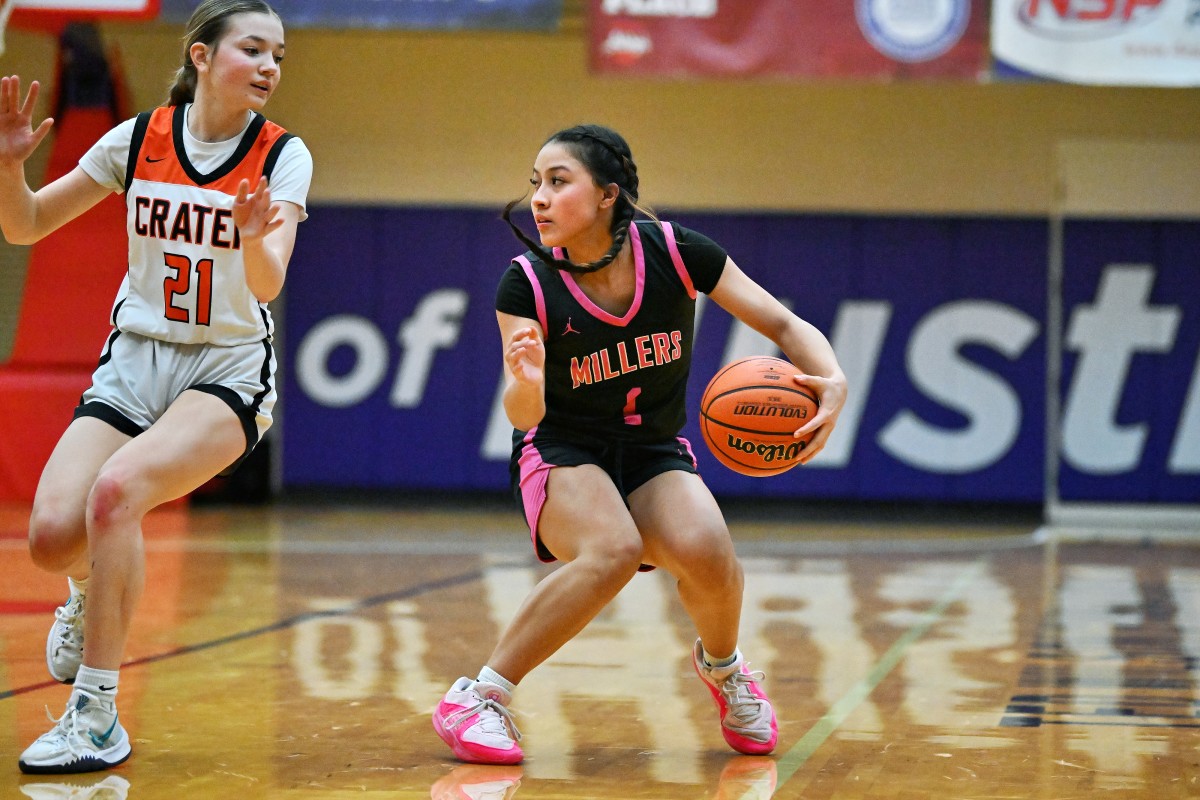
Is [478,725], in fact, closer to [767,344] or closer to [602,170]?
[602,170]

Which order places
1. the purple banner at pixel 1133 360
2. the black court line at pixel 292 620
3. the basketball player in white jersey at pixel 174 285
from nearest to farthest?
the basketball player in white jersey at pixel 174 285 → the black court line at pixel 292 620 → the purple banner at pixel 1133 360

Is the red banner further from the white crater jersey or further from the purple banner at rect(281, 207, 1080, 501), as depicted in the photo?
the white crater jersey

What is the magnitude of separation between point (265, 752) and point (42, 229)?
143 centimetres

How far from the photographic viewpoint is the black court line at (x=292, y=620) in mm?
4703

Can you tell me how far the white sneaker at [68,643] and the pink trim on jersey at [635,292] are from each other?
1.54m

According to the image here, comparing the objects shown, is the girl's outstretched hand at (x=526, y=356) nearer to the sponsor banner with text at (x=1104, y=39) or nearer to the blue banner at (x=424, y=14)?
the blue banner at (x=424, y=14)

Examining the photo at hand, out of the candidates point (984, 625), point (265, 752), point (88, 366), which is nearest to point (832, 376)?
point (265, 752)

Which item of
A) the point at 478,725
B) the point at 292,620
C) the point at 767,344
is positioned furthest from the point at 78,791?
the point at 767,344

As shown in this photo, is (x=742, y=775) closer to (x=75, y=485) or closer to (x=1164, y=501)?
(x=75, y=485)

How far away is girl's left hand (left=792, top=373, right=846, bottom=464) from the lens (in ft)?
12.3

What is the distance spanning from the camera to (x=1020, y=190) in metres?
12.2

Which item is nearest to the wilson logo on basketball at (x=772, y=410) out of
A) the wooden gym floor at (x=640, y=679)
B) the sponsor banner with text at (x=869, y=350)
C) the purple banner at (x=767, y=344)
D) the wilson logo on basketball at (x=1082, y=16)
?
the wooden gym floor at (x=640, y=679)

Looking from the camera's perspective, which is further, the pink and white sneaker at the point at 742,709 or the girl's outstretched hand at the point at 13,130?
the pink and white sneaker at the point at 742,709

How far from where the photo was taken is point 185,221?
3.75 metres
